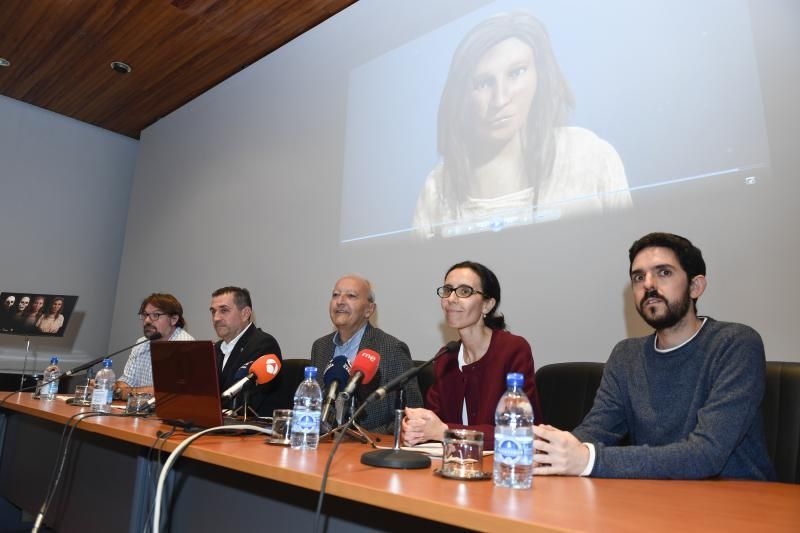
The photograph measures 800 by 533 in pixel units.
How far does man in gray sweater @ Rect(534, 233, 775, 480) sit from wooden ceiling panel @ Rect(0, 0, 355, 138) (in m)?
2.98

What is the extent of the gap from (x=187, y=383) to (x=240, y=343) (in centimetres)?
125

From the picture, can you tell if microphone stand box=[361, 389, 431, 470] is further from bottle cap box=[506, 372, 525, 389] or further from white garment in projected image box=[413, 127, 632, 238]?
white garment in projected image box=[413, 127, 632, 238]

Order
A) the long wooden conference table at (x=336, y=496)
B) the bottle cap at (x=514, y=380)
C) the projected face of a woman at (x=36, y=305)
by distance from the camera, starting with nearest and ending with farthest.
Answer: the long wooden conference table at (x=336, y=496) → the bottle cap at (x=514, y=380) → the projected face of a woman at (x=36, y=305)

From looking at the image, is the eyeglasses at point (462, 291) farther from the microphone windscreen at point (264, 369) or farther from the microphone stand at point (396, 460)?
the microphone stand at point (396, 460)

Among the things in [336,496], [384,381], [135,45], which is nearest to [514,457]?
[336,496]

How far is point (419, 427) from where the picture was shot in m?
1.49

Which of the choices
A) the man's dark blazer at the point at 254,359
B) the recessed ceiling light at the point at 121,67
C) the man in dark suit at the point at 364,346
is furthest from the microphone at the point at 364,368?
the recessed ceiling light at the point at 121,67

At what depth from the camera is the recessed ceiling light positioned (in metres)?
4.52

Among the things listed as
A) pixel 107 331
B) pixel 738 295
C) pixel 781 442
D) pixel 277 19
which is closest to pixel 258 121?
pixel 277 19

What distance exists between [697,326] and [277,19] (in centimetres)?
341

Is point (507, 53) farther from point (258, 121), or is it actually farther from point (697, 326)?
point (258, 121)

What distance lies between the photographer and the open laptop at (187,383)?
4.84ft

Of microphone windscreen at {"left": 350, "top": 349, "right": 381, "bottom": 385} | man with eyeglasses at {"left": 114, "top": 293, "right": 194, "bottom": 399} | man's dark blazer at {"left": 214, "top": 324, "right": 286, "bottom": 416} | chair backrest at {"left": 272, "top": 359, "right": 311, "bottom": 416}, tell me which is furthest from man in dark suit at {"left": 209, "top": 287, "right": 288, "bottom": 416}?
microphone windscreen at {"left": 350, "top": 349, "right": 381, "bottom": 385}

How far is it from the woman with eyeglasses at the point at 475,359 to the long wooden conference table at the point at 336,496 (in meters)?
0.60
